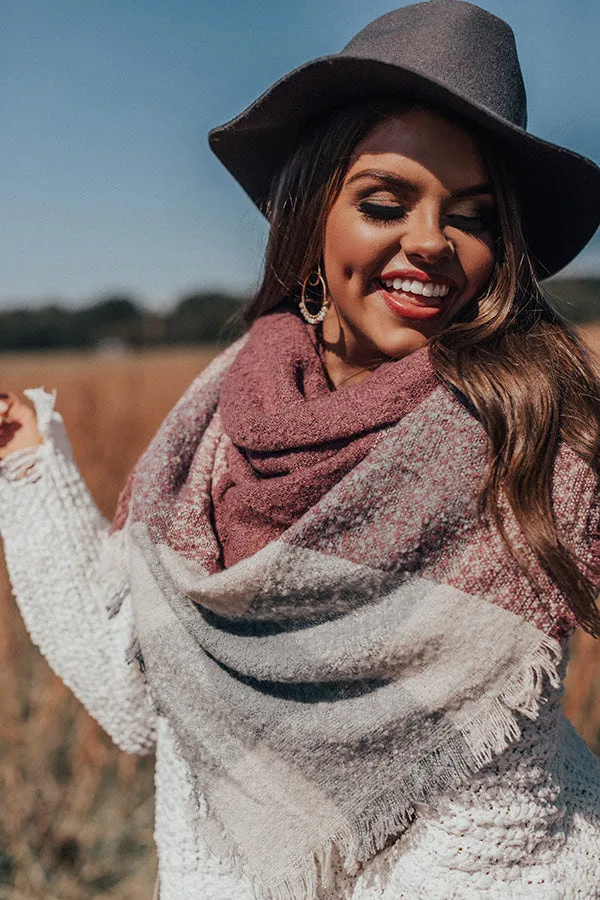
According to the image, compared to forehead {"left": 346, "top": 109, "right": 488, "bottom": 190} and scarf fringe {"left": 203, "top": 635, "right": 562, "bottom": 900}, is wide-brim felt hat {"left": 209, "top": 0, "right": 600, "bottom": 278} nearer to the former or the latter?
forehead {"left": 346, "top": 109, "right": 488, "bottom": 190}

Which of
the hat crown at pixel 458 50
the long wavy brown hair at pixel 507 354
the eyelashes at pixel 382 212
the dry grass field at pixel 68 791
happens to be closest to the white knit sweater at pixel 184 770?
the long wavy brown hair at pixel 507 354

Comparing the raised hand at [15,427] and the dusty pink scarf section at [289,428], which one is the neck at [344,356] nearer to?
the dusty pink scarf section at [289,428]

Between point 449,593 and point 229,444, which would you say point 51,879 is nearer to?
point 229,444

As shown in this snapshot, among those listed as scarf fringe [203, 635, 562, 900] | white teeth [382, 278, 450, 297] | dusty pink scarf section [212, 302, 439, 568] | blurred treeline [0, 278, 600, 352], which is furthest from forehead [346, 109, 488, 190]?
blurred treeline [0, 278, 600, 352]

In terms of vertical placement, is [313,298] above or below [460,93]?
below

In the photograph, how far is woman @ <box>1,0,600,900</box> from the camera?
1.19m

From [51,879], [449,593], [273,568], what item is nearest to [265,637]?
[273,568]

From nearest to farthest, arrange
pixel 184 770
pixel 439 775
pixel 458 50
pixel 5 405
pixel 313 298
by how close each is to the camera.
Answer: pixel 439 775 → pixel 458 50 → pixel 184 770 → pixel 313 298 → pixel 5 405

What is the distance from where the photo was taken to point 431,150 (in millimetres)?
1282

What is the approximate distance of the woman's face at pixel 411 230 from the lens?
1286 mm

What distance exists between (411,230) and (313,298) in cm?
35

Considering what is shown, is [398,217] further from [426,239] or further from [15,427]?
[15,427]

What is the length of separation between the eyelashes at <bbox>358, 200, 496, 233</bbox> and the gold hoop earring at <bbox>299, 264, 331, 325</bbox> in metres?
0.20

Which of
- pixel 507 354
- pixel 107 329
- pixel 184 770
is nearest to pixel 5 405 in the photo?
pixel 184 770
